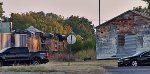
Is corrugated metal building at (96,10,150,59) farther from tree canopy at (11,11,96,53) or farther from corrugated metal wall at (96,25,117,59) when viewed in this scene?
tree canopy at (11,11,96,53)

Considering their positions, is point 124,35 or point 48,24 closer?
point 124,35

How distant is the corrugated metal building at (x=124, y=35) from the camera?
210 feet

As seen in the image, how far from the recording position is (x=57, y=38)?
89.9m

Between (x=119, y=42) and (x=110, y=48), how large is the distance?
1.36 m

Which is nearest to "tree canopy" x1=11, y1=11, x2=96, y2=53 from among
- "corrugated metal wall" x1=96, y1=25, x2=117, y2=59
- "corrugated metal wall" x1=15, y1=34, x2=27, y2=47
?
"corrugated metal wall" x1=15, y1=34, x2=27, y2=47

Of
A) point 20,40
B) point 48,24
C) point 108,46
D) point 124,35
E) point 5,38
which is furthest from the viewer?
point 48,24

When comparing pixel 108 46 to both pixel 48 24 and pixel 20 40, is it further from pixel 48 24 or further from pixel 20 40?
pixel 48 24

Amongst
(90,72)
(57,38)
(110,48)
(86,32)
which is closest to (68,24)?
(86,32)

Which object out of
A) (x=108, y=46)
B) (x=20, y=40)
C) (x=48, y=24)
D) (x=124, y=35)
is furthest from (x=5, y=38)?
(x=48, y=24)

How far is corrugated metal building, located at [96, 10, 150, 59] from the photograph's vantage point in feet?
210

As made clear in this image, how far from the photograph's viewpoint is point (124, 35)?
2589 inches

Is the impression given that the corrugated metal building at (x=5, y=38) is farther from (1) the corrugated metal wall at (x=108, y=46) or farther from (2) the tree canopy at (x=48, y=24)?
(2) the tree canopy at (x=48, y=24)

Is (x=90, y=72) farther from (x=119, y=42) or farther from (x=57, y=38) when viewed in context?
(x=57, y=38)

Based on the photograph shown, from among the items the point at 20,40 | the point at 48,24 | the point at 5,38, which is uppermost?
the point at 48,24
